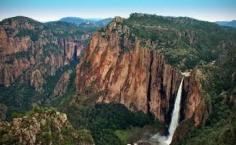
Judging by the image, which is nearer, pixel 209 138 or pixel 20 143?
pixel 20 143

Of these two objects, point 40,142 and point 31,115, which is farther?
point 31,115

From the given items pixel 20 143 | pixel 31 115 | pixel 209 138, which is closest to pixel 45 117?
pixel 31 115

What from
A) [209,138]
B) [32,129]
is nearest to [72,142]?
[32,129]

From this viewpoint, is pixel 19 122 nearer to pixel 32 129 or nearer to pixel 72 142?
pixel 32 129

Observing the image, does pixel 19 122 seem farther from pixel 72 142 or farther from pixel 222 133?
pixel 222 133
